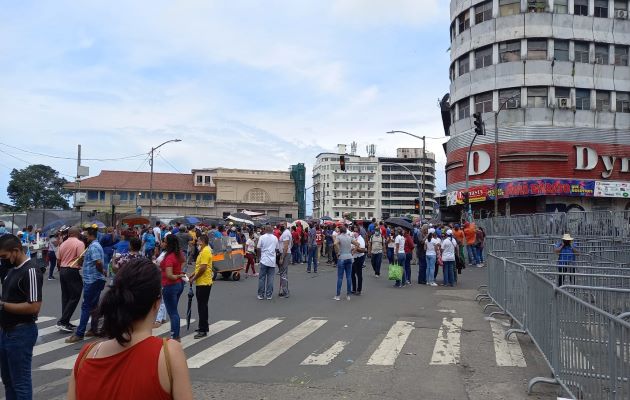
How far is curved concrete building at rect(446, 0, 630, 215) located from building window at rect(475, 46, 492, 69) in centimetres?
10

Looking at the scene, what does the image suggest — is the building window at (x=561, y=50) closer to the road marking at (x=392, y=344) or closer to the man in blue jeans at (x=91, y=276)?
the road marking at (x=392, y=344)

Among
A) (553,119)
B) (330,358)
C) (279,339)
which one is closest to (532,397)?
(330,358)

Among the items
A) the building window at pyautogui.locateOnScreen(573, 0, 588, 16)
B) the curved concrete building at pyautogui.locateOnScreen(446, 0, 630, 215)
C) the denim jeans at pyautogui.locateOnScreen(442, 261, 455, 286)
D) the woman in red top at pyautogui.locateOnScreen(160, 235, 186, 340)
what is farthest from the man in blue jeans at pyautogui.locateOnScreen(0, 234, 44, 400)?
the building window at pyautogui.locateOnScreen(573, 0, 588, 16)

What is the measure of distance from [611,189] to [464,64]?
15539 millimetres

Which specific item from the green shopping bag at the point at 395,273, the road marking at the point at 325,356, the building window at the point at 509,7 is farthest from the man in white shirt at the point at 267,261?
the building window at the point at 509,7

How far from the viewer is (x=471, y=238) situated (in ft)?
79.5

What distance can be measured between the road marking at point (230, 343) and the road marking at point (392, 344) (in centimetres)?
225

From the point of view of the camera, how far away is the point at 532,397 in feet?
20.5

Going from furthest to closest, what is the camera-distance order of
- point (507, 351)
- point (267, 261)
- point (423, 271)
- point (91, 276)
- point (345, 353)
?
point (423, 271)
point (267, 261)
point (91, 276)
point (507, 351)
point (345, 353)

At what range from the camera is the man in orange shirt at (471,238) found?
24047 mm

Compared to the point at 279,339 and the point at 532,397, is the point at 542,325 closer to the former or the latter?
the point at 532,397

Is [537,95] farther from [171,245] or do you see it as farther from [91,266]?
[91,266]

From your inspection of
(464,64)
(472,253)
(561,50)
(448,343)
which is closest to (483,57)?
(464,64)

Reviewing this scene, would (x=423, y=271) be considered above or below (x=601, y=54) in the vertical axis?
below
